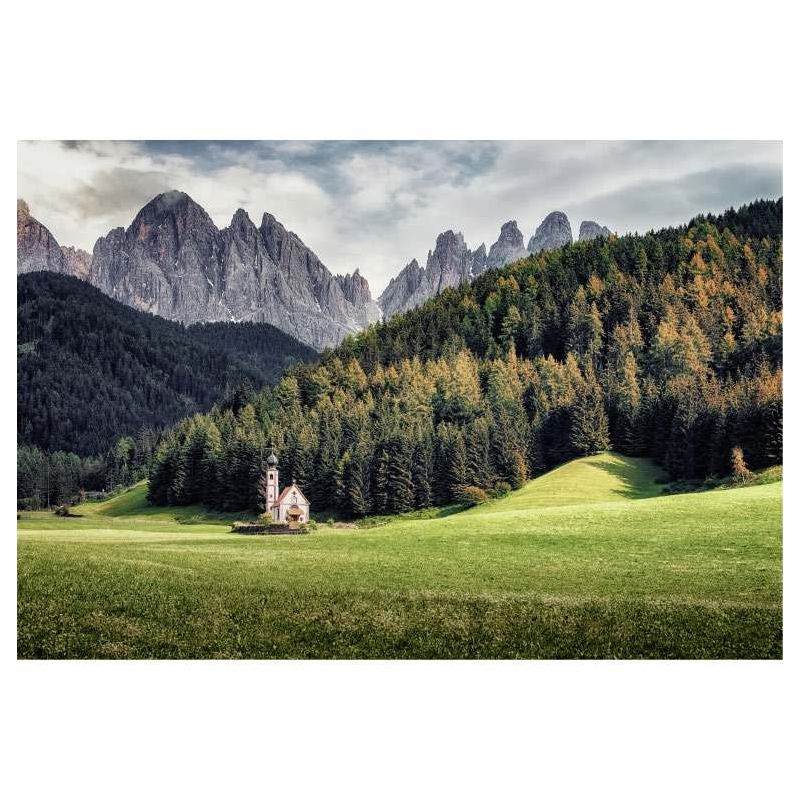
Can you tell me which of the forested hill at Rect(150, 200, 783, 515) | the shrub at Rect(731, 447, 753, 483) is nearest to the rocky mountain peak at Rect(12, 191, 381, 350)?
the forested hill at Rect(150, 200, 783, 515)

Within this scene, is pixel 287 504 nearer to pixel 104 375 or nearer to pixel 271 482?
pixel 271 482

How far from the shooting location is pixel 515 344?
4706cm

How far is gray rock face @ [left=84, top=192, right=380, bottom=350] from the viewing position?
26828 millimetres

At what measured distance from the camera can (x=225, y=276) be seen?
69125 mm

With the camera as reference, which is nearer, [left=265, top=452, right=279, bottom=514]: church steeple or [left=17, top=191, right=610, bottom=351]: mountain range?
[left=265, top=452, right=279, bottom=514]: church steeple

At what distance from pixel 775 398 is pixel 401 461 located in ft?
35.1

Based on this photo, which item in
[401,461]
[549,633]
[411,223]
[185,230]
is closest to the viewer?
[549,633]

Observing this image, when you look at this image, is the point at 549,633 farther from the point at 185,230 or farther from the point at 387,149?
the point at 185,230

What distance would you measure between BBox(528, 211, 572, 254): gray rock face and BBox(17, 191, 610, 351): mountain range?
0.20 feet

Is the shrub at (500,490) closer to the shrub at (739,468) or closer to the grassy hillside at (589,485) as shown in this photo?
the grassy hillside at (589,485)

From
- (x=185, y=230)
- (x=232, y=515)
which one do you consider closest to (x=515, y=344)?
(x=185, y=230)

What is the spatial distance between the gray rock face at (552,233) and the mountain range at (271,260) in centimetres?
6

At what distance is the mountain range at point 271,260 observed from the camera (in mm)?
23266

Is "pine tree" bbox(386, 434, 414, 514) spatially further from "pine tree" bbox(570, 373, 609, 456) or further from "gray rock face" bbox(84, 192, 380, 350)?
"pine tree" bbox(570, 373, 609, 456)
